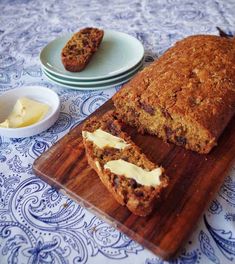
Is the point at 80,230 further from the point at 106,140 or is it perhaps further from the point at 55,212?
the point at 106,140

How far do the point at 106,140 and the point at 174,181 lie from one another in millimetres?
318

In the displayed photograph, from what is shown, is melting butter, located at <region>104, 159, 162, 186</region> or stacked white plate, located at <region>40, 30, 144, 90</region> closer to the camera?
melting butter, located at <region>104, 159, 162, 186</region>

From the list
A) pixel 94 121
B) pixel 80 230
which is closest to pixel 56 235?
pixel 80 230

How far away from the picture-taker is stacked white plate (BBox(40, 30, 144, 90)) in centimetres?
197

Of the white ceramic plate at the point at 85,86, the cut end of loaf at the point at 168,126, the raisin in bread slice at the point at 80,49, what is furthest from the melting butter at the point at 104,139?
the raisin in bread slice at the point at 80,49

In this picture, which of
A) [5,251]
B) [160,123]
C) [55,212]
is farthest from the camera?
[160,123]

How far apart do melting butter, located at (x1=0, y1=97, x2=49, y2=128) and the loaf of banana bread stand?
0.36m

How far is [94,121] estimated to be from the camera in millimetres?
1566

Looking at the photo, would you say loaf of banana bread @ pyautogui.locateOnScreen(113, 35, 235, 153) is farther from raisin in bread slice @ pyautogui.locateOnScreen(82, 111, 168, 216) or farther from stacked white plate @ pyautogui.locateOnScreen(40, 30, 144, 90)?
stacked white plate @ pyautogui.locateOnScreen(40, 30, 144, 90)

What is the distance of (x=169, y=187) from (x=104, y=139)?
329 mm

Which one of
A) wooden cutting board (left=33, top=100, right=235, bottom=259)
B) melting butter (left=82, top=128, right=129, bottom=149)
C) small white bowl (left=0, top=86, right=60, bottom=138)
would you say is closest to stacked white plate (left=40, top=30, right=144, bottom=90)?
small white bowl (left=0, top=86, right=60, bottom=138)

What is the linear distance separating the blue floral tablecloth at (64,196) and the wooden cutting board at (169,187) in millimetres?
53

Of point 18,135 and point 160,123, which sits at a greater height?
point 160,123

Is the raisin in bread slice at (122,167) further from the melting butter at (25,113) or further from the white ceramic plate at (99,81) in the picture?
the white ceramic plate at (99,81)
